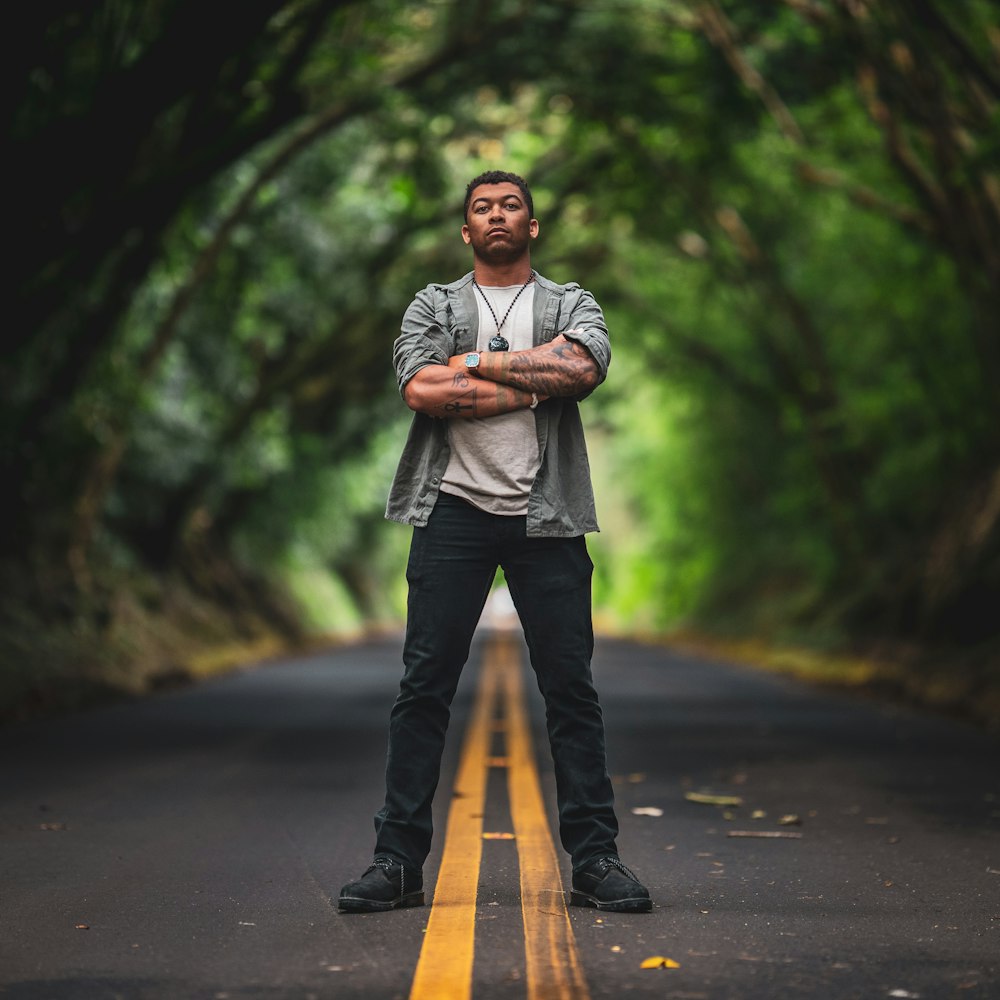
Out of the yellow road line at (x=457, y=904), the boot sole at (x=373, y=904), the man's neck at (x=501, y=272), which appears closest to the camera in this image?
the yellow road line at (x=457, y=904)

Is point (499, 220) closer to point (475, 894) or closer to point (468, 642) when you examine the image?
point (468, 642)

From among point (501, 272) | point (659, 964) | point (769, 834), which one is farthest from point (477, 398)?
point (769, 834)

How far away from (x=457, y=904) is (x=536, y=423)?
1583 millimetres

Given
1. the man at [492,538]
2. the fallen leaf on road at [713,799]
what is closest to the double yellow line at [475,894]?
the man at [492,538]

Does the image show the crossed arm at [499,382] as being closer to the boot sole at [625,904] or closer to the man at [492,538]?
the man at [492,538]

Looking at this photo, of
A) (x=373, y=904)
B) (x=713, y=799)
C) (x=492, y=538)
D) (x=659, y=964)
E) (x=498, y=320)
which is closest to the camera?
(x=659, y=964)

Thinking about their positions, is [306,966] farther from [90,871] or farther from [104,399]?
[104,399]

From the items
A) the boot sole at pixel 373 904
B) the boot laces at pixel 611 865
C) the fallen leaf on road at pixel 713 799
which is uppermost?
the boot laces at pixel 611 865

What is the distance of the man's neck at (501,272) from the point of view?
5434 mm

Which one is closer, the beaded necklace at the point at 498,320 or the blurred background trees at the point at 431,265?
the beaded necklace at the point at 498,320

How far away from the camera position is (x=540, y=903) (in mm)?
5402

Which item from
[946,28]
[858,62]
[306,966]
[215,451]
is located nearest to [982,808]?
[306,966]

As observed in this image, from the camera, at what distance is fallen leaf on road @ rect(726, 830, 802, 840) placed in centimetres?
708

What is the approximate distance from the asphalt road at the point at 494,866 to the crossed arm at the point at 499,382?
5.26ft
